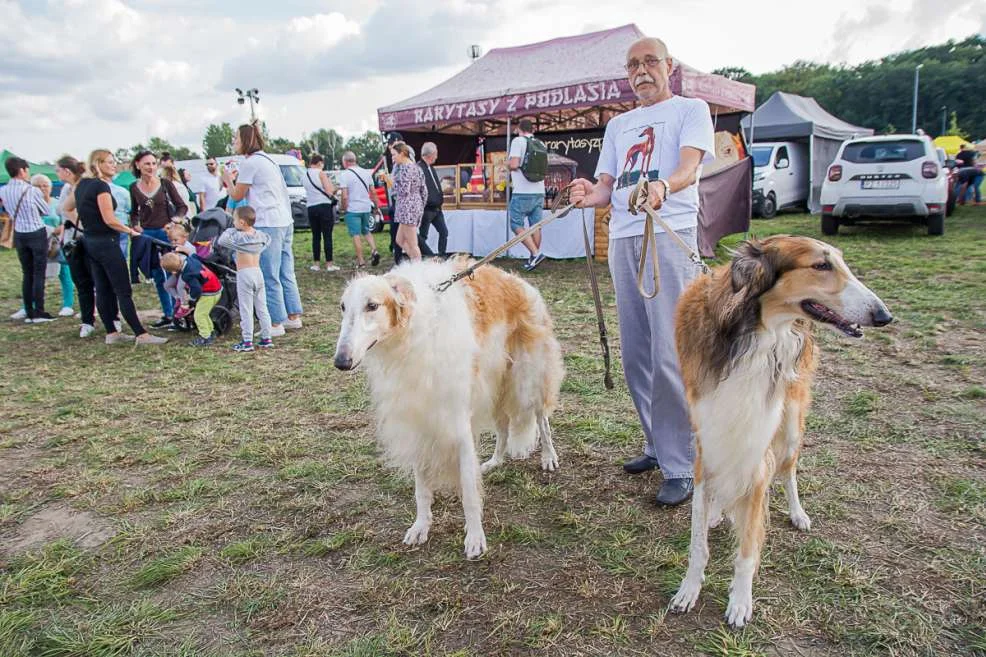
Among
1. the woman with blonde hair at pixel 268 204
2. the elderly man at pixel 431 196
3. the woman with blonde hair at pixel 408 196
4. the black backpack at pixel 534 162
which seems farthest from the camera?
the elderly man at pixel 431 196

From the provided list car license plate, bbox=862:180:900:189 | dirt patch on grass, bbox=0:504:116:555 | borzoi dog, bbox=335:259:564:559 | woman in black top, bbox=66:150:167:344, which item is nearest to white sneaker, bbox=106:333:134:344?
woman in black top, bbox=66:150:167:344

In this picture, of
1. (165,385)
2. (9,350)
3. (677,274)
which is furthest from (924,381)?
(9,350)

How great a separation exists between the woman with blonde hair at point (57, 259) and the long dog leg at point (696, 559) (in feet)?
28.8

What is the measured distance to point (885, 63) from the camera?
57.3 meters

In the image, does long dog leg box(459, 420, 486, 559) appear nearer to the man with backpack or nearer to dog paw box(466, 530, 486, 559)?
dog paw box(466, 530, 486, 559)

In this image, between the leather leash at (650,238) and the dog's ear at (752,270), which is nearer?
the dog's ear at (752,270)

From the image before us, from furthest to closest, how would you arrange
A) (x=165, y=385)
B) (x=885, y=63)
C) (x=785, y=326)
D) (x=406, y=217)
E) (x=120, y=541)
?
1. (x=885, y=63)
2. (x=406, y=217)
3. (x=165, y=385)
4. (x=120, y=541)
5. (x=785, y=326)

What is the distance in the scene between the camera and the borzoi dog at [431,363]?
275cm

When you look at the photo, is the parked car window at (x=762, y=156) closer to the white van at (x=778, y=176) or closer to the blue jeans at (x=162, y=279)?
the white van at (x=778, y=176)

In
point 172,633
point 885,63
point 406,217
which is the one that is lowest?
point 172,633

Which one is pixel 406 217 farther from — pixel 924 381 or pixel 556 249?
pixel 924 381

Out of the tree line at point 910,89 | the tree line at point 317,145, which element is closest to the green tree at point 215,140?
the tree line at point 317,145

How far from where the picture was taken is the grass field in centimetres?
236

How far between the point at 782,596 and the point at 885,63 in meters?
70.7
